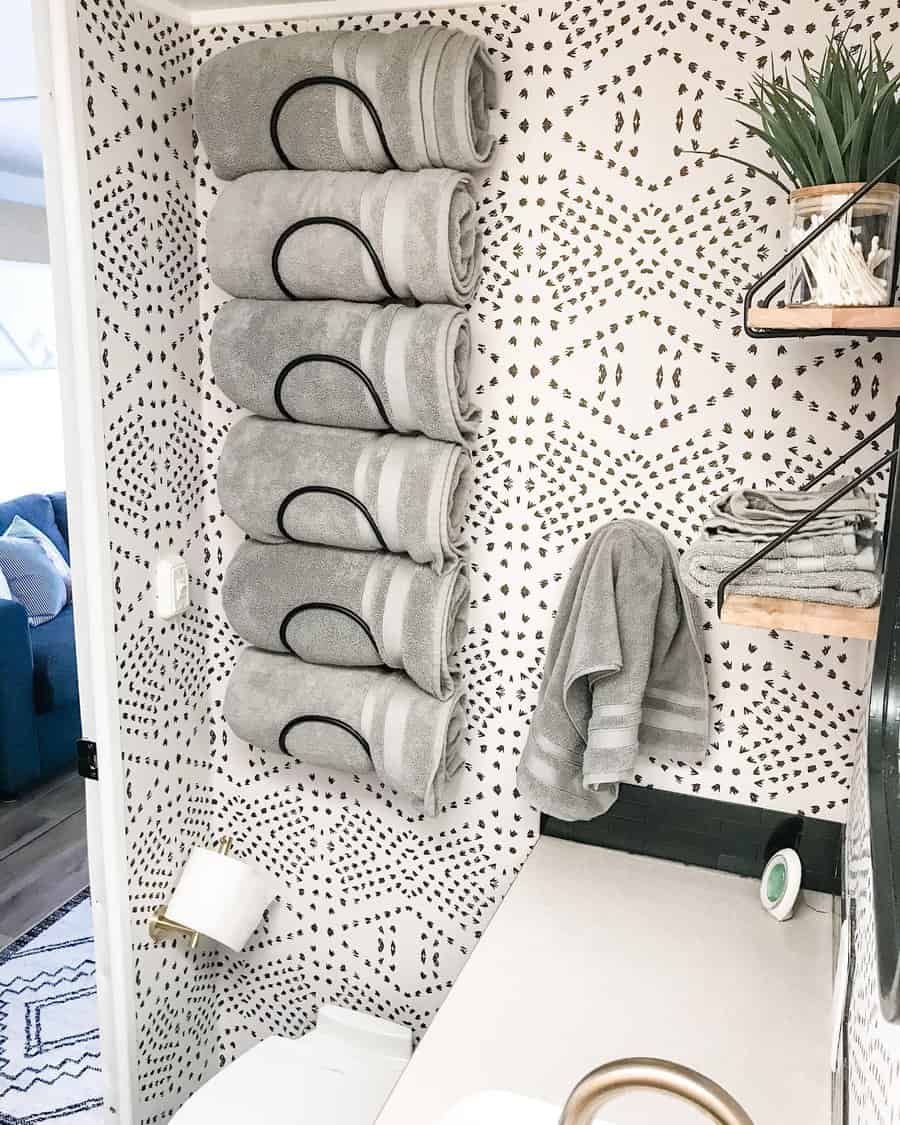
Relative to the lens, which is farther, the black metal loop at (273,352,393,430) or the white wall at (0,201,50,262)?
the white wall at (0,201,50,262)

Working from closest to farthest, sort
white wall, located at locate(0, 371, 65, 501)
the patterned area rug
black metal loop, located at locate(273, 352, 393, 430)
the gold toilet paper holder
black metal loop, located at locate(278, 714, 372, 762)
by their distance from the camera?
black metal loop, located at locate(273, 352, 393, 430) → black metal loop, located at locate(278, 714, 372, 762) → the gold toilet paper holder → the patterned area rug → white wall, located at locate(0, 371, 65, 501)

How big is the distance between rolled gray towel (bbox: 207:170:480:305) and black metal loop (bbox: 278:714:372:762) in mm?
680

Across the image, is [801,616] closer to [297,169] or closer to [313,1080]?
[297,169]

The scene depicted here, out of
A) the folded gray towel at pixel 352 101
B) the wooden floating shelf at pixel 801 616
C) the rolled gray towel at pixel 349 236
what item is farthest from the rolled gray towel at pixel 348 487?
the wooden floating shelf at pixel 801 616

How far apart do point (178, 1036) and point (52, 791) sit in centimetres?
204

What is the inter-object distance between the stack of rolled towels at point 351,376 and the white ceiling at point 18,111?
938mm

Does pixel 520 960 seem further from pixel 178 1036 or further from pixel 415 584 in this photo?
pixel 178 1036

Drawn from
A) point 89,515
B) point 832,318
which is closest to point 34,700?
point 89,515

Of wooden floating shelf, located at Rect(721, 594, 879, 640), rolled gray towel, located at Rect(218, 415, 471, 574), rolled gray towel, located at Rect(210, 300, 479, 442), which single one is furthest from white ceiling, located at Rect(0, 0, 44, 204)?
wooden floating shelf, located at Rect(721, 594, 879, 640)

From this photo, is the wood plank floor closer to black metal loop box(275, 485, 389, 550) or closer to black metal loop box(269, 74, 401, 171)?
black metal loop box(275, 485, 389, 550)

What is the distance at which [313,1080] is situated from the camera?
1702 mm

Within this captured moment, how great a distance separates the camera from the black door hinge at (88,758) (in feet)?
5.54

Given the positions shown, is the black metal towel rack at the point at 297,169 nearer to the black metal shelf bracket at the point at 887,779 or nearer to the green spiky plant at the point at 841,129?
the green spiky plant at the point at 841,129

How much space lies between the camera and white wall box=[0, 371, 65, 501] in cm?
536
